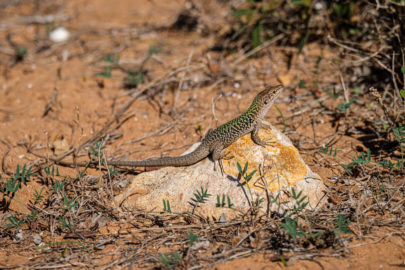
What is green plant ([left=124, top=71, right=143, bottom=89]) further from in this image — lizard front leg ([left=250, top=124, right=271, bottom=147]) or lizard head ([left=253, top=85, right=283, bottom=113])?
lizard front leg ([left=250, top=124, right=271, bottom=147])

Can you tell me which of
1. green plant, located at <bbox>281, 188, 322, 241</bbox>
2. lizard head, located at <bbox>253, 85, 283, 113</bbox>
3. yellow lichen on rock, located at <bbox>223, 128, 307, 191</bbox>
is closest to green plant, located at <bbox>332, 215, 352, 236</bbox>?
green plant, located at <bbox>281, 188, 322, 241</bbox>

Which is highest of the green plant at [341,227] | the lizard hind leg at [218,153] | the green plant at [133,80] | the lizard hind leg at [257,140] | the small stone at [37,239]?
the green plant at [133,80]

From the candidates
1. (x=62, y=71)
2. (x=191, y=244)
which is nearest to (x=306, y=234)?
(x=191, y=244)

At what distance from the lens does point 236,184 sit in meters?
4.15

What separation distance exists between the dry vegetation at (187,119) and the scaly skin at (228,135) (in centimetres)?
69

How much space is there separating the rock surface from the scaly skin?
0.10 metres

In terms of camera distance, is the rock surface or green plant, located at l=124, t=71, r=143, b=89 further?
green plant, located at l=124, t=71, r=143, b=89

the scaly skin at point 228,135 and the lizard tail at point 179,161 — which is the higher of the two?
the scaly skin at point 228,135

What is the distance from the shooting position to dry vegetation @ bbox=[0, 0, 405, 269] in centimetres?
373

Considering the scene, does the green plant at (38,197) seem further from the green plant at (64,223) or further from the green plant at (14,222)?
the green plant at (64,223)

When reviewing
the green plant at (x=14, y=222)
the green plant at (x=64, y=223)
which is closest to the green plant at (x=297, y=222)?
the green plant at (x=64, y=223)

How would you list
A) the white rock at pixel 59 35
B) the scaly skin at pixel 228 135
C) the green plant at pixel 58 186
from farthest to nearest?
the white rock at pixel 59 35 < the scaly skin at pixel 228 135 < the green plant at pixel 58 186

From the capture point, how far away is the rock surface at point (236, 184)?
13.2ft

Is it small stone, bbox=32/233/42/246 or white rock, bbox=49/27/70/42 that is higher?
white rock, bbox=49/27/70/42
